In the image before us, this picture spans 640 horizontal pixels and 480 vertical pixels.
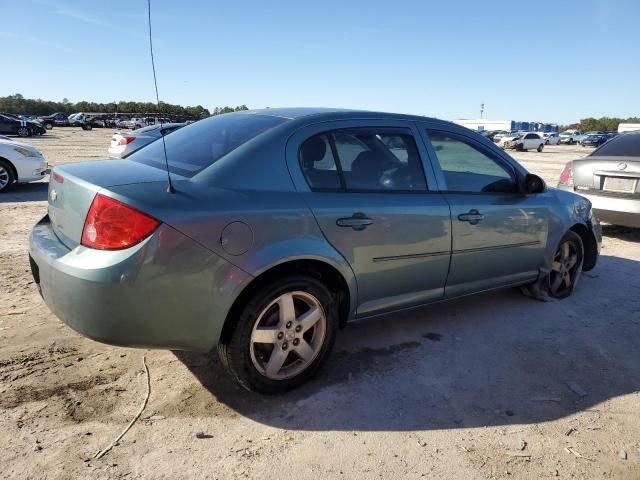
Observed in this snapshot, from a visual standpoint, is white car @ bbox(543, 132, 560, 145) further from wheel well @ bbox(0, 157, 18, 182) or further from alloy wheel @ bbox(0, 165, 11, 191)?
alloy wheel @ bbox(0, 165, 11, 191)

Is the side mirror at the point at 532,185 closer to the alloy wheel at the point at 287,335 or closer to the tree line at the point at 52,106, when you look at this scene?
the alloy wheel at the point at 287,335

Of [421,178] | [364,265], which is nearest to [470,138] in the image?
[421,178]

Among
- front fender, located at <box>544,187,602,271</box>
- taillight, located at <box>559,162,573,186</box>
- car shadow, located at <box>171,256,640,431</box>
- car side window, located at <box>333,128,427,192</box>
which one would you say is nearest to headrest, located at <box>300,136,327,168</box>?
car side window, located at <box>333,128,427,192</box>

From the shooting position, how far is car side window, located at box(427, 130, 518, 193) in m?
3.68

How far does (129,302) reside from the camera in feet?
7.80

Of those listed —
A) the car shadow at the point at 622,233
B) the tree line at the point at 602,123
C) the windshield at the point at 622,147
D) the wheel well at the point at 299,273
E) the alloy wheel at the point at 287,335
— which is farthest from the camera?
the tree line at the point at 602,123

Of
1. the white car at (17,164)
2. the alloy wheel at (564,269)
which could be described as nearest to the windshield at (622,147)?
the alloy wheel at (564,269)

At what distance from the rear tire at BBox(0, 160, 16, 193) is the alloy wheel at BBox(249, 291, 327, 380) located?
9050 millimetres

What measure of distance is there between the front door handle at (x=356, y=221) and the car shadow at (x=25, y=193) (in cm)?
803

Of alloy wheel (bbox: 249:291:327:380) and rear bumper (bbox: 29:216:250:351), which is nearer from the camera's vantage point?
rear bumper (bbox: 29:216:250:351)

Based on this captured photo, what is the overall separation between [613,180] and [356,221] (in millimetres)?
5369

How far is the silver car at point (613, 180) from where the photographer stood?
6586 millimetres

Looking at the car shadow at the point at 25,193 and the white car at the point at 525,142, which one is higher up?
the car shadow at the point at 25,193

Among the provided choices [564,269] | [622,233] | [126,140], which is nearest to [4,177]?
[126,140]
